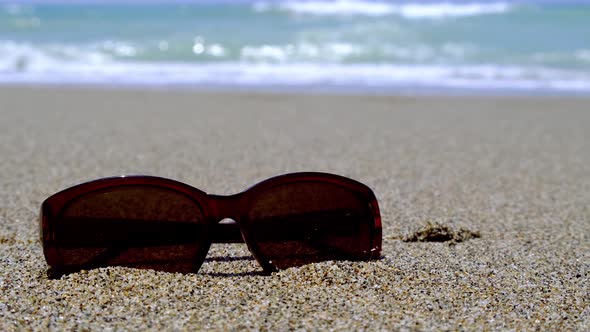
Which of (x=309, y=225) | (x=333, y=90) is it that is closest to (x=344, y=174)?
(x=309, y=225)

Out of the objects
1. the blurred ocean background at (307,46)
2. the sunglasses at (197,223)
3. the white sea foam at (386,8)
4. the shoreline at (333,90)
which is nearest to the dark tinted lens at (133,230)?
the sunglasses at (197,223)

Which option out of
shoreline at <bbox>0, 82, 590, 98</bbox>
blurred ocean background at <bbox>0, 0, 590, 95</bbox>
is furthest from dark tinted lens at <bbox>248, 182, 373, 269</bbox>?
blurred ocean background at <bbox>0, 0, 590, 95</bbox>

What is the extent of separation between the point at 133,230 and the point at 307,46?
10.9m

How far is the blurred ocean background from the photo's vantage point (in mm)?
8609

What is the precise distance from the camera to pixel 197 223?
1.67 metres

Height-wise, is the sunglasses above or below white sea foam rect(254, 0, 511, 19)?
below

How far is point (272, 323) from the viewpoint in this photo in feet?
4.56

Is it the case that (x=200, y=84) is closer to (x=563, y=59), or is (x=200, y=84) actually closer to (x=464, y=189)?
(x=464, y=189)

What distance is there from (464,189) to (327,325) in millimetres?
1665

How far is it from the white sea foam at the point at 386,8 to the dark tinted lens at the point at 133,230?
655 inches

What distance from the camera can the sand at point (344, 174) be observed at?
4.77 ft

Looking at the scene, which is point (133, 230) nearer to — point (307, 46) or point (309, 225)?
point (309, 225)

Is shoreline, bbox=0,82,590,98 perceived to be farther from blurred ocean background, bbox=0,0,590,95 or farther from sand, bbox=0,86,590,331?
sand, bbox=0,86,590,331

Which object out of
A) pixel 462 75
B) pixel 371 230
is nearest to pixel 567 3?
pixel 462 75
